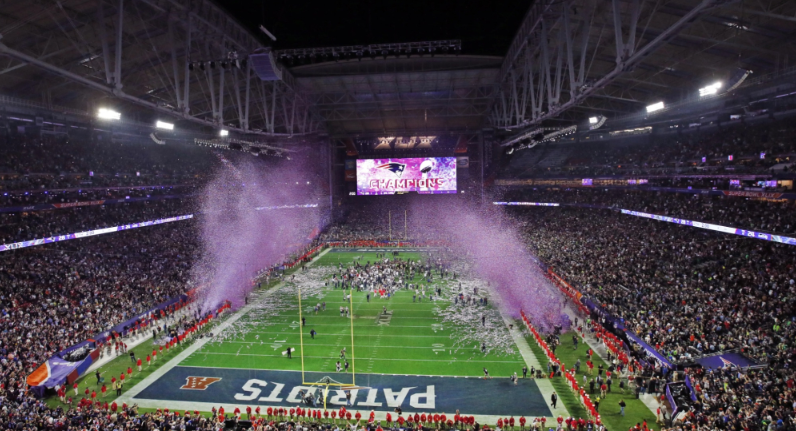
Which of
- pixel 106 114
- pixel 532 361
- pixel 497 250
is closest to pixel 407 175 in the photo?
pixel 497 250

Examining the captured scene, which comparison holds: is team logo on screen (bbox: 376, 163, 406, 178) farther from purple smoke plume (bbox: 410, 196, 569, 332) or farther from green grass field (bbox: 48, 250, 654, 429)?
green grass field (bbox: 48, 250, 654, 429)

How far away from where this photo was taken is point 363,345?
75.8ft

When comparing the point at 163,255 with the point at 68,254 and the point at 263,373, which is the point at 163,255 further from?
the point at 263,373

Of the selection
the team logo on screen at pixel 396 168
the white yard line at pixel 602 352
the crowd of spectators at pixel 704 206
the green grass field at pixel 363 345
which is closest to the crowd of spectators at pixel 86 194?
the green grass field at pixel 363 345

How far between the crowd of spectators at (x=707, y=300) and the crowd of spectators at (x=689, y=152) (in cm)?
455

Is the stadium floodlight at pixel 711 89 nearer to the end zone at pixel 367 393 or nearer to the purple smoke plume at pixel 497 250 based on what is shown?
the purple smoke plume at pixel 497 250

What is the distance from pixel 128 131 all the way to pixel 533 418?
142 ft

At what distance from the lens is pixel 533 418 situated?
15.9 meters

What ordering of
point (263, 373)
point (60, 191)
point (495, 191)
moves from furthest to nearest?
point (495, 191) < point (60, 191) < point (263, 373)

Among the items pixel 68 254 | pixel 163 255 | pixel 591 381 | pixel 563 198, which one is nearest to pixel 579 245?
pixel 563 198

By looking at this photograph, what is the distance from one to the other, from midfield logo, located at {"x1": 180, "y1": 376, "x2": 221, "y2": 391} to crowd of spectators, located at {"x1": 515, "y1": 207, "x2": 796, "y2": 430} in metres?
17.8

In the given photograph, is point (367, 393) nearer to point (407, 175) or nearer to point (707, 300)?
point (707, 300)

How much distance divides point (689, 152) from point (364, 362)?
29.5 m

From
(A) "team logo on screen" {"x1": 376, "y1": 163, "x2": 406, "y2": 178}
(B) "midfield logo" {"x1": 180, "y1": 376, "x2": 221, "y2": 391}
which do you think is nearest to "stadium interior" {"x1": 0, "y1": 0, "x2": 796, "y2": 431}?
(B) "midfield logo" {"x1": 180, "y1": 376, "x2": 221, "y2": 391}
